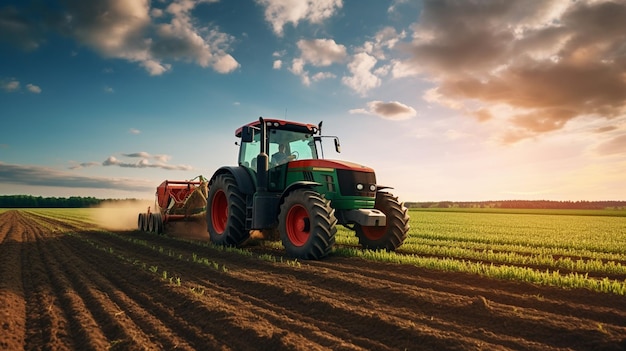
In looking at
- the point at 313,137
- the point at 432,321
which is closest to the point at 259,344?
the point at 432,321

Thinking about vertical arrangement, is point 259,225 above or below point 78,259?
above

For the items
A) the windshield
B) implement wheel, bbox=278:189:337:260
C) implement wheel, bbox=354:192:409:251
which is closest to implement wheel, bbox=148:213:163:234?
the windshield

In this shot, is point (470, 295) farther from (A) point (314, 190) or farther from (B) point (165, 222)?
(B) point (165, 222)

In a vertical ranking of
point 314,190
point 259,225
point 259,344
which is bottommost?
point 259,344

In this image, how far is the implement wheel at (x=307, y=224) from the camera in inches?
299

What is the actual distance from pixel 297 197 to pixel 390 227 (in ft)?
7.71

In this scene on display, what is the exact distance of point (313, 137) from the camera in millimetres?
10031

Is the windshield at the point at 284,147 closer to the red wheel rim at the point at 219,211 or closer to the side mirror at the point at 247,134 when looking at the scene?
the side mirror at the point at 247,134

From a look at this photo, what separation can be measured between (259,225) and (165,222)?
5.94 m

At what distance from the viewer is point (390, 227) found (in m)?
9.02

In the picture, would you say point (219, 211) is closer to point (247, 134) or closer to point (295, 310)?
point (247, 134)

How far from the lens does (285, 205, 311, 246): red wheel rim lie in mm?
8234

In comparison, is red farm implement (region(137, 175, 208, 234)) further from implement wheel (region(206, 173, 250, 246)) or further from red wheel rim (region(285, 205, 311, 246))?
red wheel rim (region(285, 205, 311, 246))

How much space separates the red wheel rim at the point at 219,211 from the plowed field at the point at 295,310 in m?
3.31
